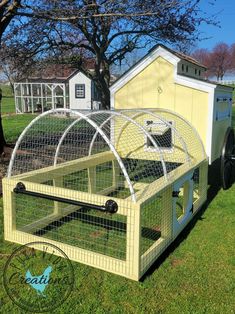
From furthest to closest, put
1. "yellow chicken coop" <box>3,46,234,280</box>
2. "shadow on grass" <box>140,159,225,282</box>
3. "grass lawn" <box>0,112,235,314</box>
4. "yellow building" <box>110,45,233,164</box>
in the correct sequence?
"yellow building" <box>110,45,233,164</box>
"shadow on grass" <box>140,159,225,282</box>
"yellow chicken coop" <box>3,46,234,280</box>
"grass lawn" <box>0,112,235,314</box>

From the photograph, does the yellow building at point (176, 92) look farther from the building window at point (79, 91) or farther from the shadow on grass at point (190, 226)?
the building window at point (79, 91)

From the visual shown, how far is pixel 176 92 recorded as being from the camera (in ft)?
19.1

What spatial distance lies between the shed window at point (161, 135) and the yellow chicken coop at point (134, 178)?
0.02 metres

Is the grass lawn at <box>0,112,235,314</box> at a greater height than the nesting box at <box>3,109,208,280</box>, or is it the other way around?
the nesting box at <box>3,109,208,280</box>

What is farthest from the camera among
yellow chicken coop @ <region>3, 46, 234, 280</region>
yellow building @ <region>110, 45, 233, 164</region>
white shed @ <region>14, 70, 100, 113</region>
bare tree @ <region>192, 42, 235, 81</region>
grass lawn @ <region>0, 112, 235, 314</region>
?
bare tree @ <region>192, 42, 235, 81</region>

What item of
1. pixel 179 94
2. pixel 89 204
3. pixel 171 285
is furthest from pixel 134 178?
pixel 171 285

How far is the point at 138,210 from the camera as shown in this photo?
3090 mm

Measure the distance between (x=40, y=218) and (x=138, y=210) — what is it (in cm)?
214

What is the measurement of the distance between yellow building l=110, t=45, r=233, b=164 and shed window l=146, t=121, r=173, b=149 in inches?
17.1

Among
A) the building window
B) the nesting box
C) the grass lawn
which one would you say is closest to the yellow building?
the nesting box

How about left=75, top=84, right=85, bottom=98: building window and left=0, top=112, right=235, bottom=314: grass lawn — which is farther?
left=75, top=84, right=85, bottom=98: building window

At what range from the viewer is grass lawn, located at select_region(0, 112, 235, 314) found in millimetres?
2879

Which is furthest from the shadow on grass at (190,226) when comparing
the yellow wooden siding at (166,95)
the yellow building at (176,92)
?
the yellow wooden siding at (166,95)

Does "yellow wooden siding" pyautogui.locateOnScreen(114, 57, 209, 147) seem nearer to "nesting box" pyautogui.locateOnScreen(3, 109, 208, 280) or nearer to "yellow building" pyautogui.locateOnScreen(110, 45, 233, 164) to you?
"yellow building" pyautogui.locateOnScreen(110, 45, 233, 164)
